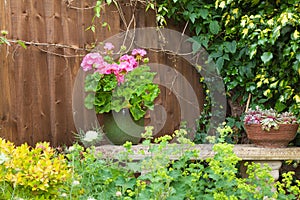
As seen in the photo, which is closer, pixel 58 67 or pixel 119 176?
pixel 119 176

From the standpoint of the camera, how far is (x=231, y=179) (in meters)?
1.94

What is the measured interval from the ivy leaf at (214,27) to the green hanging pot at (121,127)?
32.7 inches

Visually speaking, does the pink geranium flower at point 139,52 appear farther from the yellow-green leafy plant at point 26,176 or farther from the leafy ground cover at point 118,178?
the yellow-green leafy plant at point 26,176

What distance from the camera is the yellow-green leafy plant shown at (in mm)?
1514

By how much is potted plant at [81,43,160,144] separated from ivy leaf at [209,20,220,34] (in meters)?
0.51

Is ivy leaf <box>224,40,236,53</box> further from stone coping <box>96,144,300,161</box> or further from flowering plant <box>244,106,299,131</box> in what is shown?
stone coping <box>96,144,300,161</box>

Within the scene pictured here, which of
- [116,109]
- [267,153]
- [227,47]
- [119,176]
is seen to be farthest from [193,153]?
[227,47]

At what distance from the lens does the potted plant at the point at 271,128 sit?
8.65 ft

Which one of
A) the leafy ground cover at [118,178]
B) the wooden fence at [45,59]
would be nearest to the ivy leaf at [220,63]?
the wooden fence at [45,59]

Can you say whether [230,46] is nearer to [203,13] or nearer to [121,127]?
[203,13]

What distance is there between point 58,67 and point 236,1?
1.31m

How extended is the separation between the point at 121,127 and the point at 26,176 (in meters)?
1.52

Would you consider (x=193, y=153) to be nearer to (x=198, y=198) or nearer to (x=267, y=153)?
(x=198, y=198)

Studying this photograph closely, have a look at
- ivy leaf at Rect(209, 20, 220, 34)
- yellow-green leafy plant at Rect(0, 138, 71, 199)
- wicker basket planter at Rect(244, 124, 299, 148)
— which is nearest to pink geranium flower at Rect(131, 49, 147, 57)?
ivy leaf at Rect(209, 20, 220, 34)
